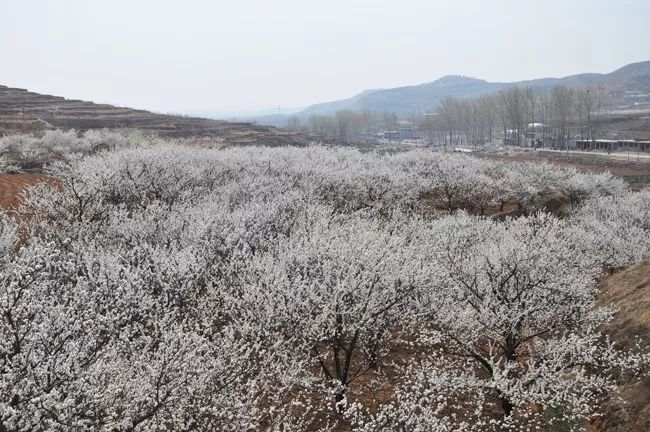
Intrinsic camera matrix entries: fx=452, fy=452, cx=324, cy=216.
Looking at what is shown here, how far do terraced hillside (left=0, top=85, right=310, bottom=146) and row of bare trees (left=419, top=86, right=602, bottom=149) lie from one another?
229 feet

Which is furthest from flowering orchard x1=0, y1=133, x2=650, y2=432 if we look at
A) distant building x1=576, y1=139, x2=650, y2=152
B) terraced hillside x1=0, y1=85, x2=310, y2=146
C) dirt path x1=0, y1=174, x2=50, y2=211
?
distant building x1=576, y1=139, x2=650, y2=152

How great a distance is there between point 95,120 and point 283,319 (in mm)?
130168

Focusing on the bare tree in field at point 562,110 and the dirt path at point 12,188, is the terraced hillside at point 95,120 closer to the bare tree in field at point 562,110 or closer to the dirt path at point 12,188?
the dirt path at point 12,188

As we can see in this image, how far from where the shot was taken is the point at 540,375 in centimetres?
1583

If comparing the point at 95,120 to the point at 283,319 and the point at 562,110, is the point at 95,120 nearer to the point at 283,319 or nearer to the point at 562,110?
the point at 283,319

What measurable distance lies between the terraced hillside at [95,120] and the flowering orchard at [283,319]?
88.1m

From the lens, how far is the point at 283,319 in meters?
14.3

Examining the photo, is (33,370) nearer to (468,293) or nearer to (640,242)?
(468,293)

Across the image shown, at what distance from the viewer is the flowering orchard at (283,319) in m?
9.91

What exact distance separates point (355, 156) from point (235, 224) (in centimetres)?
4356

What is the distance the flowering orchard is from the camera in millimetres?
9914

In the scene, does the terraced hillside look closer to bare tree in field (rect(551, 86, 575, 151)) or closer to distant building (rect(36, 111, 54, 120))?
distant building (rect(36, 111, 54, 120))

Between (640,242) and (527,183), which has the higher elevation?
(527,183)

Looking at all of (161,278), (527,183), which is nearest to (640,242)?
(527,183)
